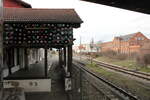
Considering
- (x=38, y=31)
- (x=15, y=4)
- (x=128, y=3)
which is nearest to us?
(x=38, y=31)

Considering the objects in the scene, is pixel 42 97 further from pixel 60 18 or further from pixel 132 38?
pixel 132 38

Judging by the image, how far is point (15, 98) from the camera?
812 centimetres

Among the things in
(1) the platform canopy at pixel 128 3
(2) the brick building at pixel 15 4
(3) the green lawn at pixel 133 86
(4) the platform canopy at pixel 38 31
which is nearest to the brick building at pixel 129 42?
(2) the brick building at pixel 15 4

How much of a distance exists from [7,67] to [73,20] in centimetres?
547

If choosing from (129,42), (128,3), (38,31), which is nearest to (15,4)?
(128,3)

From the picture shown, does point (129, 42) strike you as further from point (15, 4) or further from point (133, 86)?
point (133, 86)

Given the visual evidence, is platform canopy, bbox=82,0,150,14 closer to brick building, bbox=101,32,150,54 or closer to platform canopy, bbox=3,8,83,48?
platform canopy, bbox=3,8,83,48

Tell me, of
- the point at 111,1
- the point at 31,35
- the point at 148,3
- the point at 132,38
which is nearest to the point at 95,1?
the point at 111,1

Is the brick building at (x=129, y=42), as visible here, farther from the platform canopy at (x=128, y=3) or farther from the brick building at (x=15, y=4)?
the platform canopy at (x=128, y=3)

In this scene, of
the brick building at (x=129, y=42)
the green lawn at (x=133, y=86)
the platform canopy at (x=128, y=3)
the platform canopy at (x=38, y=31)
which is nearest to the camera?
the platform canopy at (x=38, y=31)

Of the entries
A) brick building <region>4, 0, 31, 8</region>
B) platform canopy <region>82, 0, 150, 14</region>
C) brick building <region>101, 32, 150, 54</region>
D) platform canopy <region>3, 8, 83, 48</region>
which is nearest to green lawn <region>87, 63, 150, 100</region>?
platform canopy <region>3, 8, 83, 48</region>

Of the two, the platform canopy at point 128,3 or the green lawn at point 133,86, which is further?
the platform canopy at point 128,3

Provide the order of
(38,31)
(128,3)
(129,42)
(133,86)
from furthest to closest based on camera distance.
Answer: (129,42)
(133,86)
(128,3)
(38,31)

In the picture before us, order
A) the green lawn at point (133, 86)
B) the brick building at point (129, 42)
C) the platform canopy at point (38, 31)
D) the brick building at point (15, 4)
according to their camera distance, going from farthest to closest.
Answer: the brick building at point (129, 42)
the brick building at point (15, 4)
the green lawn at point (133, 86)
the platform canopy at point (38, 31)
